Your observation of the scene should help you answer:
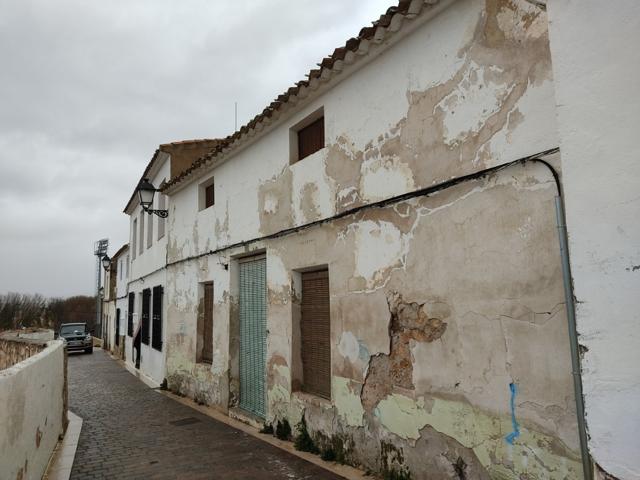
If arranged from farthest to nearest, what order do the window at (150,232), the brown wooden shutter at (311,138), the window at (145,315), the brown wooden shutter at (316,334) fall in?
the window at (150,232)
the window at (145,315)
the brown wooden shutter at (311,138)
the brown wooden shutter at (316,334)

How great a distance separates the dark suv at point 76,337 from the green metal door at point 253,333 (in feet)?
65.2

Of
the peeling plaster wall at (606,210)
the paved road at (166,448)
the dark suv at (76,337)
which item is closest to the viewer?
the peeling plaster wall at (606,210)

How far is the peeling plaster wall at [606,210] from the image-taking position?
92.4 inches

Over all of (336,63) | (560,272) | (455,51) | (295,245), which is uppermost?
(336,63)

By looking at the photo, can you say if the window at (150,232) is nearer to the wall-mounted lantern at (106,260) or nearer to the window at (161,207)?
the window at (161,207)

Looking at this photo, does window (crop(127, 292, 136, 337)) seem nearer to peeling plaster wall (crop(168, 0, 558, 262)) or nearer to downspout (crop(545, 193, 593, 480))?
peeling plaster wall (crop(168, 0, 558, 262))

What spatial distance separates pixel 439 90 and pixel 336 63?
4.92ft

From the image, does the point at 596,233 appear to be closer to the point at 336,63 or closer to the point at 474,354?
the point at 474,354

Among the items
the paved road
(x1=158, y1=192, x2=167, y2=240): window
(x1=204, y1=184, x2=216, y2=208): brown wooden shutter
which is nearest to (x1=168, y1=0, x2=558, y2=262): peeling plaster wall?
(x1=204, y1=184, x2=216, y2=208): brown wooden shutter

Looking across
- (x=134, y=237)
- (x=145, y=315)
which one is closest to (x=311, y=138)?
(x=145, y=315)

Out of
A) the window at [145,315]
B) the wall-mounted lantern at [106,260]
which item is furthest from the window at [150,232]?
the wall-mounted lantern at [106,260]

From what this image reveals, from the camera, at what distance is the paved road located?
5.29 m

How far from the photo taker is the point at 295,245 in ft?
21.2

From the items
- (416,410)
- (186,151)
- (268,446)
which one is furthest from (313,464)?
(186,151)
